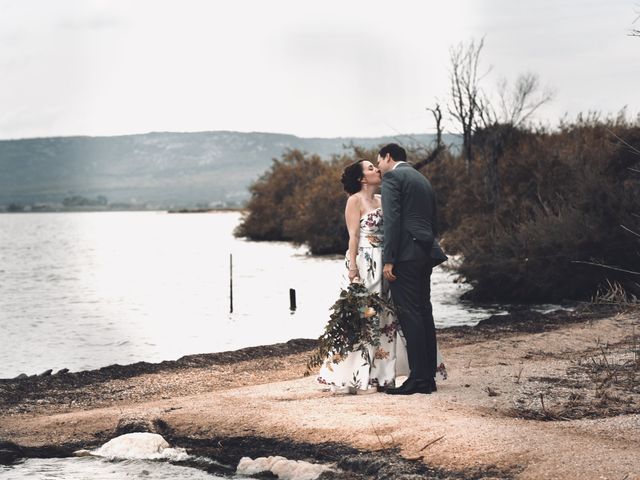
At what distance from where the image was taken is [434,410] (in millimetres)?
11062

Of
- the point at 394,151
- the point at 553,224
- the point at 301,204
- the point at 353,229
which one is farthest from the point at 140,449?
the point at 301,204

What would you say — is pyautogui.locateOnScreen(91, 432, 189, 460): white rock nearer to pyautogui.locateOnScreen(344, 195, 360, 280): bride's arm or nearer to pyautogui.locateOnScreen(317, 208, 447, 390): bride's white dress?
pyautogui.locateOnScreen(317, 208, 447, 390): bride's white dress

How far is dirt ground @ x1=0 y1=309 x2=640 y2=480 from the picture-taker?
30.8 feet

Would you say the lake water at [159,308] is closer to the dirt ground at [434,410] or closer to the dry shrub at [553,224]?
the dry shrub at [553,224]

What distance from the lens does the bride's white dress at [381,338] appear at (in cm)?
1220

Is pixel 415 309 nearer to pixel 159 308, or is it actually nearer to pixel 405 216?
pixel 405 216

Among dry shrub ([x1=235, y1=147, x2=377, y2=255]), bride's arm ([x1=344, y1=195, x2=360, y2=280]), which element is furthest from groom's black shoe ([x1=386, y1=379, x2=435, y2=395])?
dry shrub ([x1=235, y1=147, x2=377, y2=255])

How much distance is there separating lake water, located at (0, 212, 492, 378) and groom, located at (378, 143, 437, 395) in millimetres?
11782

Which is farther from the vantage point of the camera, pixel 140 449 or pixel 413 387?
pixel 413 387

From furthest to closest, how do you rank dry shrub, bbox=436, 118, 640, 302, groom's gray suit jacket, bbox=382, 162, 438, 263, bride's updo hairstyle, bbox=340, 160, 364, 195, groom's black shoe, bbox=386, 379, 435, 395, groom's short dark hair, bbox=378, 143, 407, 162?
1. dry shrub, bbox=436, 118, 640, 302
2. bride's updo hairstyle, bbox=340, 160, 364, 195
3. groom's short dark hair, bbox=378, 143, 407, 162
4. groom's black shoe, bbox=386, 379, 435, 395
5. groom's gray suit jacket, bbox=382, 162, 438, 263

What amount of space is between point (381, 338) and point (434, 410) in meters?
1.41

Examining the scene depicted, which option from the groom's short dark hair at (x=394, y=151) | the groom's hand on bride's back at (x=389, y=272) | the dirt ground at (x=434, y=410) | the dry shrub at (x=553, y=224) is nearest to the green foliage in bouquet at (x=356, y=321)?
the groom's hand on bride's back at (x=389, y=272)

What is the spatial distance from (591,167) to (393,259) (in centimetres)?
1813

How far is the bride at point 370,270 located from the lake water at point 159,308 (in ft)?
36.5
